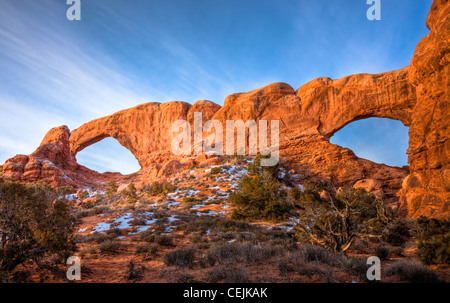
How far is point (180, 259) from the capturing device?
5340 mm

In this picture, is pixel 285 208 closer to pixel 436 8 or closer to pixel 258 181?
pixel 258 181

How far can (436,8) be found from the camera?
14828mm

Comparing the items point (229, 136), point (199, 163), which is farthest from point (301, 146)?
point (199, 163)

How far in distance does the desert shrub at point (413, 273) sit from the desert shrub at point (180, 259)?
4317 mm

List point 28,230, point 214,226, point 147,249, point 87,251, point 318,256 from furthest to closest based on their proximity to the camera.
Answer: point 214,226, point 147,249, point 87,251, point 318,256, point 28,230

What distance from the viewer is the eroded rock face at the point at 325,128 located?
13.5 metres

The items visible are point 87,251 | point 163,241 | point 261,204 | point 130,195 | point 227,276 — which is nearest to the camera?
point 227,276

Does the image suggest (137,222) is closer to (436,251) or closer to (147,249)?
(147,249)

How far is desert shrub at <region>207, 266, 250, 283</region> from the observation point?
381 cm

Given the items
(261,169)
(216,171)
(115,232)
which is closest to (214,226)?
(115,232)

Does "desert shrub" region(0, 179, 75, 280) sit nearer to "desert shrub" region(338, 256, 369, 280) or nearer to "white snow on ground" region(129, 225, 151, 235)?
"white snow on ground" region(129, 225, 151, 235)

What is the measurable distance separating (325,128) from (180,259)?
2952 cm

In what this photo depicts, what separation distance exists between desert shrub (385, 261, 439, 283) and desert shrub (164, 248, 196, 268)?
432 cm
